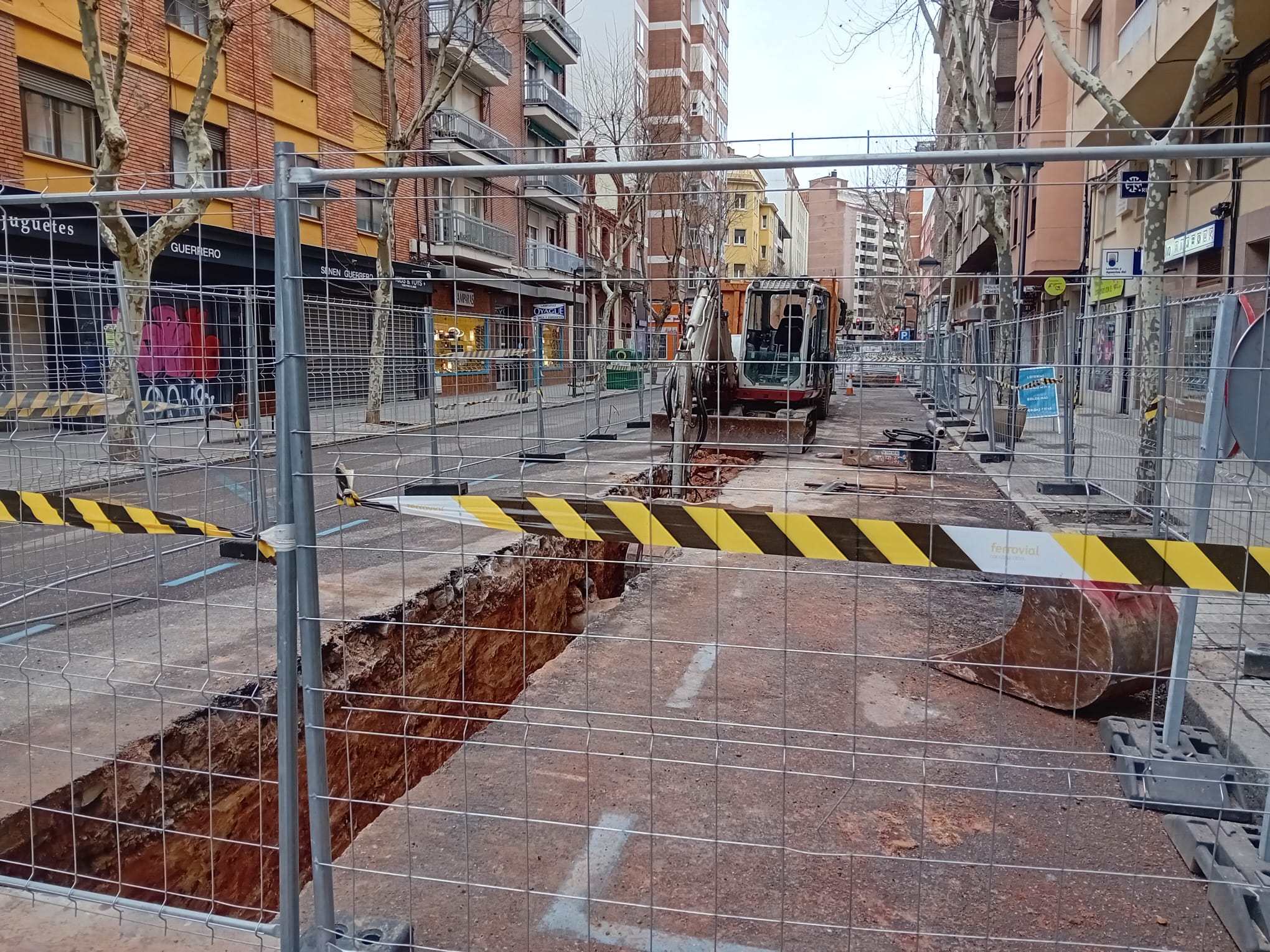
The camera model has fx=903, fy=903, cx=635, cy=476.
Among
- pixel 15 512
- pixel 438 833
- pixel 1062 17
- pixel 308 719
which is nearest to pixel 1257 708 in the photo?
pixel 438 833

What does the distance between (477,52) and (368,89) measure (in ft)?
15.7

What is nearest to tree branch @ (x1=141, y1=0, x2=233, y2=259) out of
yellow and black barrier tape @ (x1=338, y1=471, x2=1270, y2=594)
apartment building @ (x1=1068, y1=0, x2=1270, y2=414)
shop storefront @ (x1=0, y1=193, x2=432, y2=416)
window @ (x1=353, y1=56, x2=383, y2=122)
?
shop storefront @ (x1=0, y1=193, x2=432, y2=416)

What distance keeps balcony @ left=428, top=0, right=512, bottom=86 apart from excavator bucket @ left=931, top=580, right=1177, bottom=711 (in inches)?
1036

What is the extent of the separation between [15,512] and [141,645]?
212 centimetres

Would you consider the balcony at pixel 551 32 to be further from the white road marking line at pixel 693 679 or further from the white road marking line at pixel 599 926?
the white road marking line at pixel 599 926

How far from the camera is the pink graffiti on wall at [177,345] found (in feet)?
19.9

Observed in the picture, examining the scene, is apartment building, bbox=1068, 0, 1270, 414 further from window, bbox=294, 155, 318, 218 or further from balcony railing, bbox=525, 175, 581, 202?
window, bbox=294, 155, 318, 218

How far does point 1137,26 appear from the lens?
1593 centimetres

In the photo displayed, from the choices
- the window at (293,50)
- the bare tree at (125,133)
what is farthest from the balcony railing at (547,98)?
the bare tree at (125,133)

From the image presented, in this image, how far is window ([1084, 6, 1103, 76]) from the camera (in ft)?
67.8

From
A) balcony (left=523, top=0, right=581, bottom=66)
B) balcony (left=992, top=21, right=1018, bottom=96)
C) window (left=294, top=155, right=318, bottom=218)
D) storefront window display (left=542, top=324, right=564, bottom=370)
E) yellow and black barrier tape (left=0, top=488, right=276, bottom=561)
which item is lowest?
yellow and black barrier tape (left=0, top=488, right=276, bottom=561)

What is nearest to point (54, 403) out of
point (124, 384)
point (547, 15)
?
point (124, 384)

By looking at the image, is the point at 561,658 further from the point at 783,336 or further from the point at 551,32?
the point at 551,32

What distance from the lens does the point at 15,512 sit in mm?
3092
